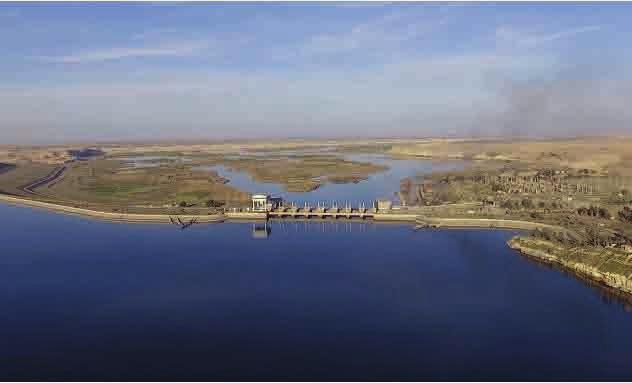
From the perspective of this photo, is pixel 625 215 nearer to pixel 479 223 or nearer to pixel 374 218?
pixel 479 223

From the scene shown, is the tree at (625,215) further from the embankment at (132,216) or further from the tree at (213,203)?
the tree at (213,203)

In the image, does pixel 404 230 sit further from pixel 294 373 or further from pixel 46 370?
pixel 46 370

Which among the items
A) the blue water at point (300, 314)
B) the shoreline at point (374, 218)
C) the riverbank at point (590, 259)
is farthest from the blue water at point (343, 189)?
the riverbank at point (590, 259)

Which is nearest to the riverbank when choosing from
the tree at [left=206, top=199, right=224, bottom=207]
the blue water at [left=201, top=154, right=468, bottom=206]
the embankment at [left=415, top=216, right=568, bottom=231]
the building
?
the embankment at [left=415, top=216, right=568, bottom=231]

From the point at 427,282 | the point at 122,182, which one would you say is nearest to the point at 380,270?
the point at 427,282

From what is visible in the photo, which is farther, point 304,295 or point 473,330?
point 304,295

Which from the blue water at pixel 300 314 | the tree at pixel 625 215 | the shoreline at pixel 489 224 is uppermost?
the tree at pixel 625 215

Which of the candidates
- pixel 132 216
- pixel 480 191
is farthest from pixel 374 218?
pixel 132 216
